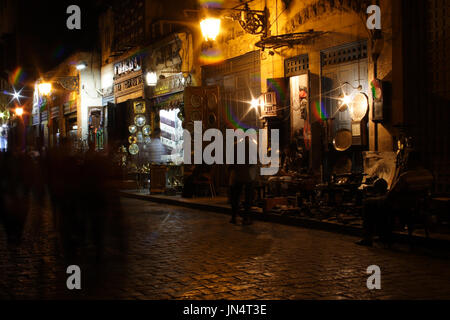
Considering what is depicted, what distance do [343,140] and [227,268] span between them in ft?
24.9

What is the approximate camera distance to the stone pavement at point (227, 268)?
608 cm

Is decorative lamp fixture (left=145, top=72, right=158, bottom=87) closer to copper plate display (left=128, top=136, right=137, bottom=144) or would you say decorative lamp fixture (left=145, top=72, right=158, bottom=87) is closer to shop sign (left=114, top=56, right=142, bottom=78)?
shop sign (left=114, top=56, right=142, bottom=78)

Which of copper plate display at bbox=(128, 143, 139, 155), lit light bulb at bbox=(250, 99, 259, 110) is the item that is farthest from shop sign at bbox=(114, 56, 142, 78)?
lit light bulb at bbox=(250, 99, 259, 110)

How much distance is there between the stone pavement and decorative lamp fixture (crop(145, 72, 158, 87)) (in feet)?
44.7

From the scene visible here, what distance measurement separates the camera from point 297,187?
44.8 ft

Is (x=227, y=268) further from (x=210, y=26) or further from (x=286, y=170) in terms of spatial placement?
(x=210, y=26)

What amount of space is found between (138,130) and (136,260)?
16.8 meters

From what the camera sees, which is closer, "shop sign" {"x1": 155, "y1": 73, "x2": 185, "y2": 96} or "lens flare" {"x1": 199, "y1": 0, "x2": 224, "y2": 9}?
"lens flare" {"x1": 199, "y1": 0, "x2": 224, "y2": 9}

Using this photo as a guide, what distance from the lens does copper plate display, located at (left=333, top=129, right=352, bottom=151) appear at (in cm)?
1377

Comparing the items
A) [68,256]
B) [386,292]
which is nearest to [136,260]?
[68,256]

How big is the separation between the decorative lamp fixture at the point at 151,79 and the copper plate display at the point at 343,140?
11539mm

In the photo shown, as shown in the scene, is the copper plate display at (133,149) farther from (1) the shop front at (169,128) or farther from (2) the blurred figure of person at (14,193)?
(2) the blurred figure of person at (14,193)

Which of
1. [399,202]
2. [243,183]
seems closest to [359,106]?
[243,183]
